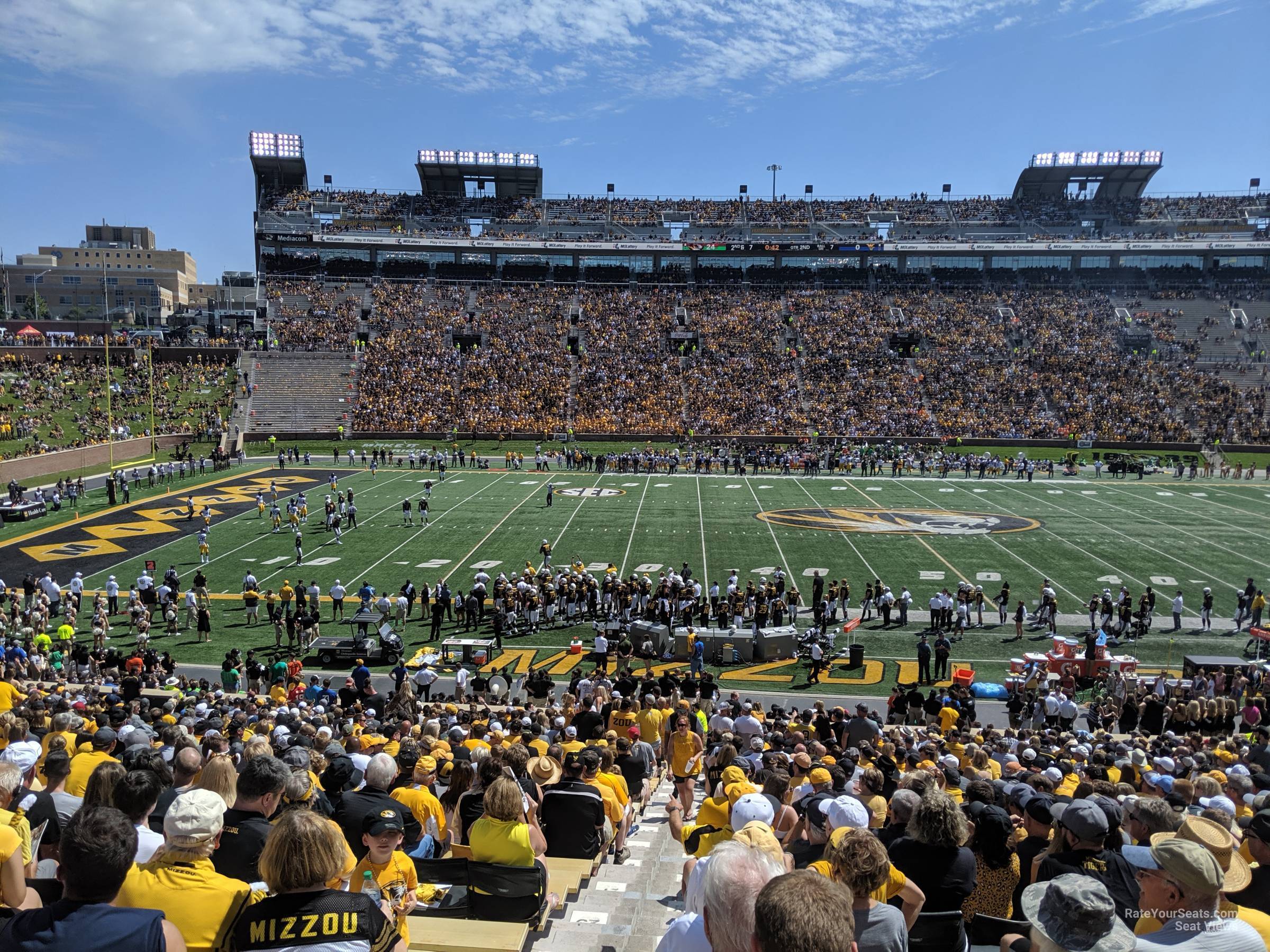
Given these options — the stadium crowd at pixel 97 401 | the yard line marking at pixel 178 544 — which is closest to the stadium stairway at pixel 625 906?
the yard line marking at pixel 178 544

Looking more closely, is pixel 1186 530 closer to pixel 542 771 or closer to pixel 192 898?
pixel 542 771

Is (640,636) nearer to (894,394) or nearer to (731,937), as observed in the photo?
(731,937)

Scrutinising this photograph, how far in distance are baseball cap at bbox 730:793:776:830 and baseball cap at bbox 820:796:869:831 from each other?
13.7 inches

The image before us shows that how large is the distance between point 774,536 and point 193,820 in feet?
101

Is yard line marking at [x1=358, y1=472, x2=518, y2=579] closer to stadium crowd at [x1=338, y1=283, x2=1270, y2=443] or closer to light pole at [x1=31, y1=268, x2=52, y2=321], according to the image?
stadium crowd at [x1=338, y1=283, x2=1270, y2=443]

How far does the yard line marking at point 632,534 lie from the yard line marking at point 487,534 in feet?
17.0

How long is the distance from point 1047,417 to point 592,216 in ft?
155

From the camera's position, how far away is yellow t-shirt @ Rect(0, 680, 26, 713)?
36.4 ft

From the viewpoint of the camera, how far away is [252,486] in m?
43.5

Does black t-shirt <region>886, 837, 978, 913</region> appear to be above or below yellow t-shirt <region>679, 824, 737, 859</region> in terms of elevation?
above

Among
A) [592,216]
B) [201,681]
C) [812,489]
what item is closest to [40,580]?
[201,681]

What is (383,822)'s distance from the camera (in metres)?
4.68

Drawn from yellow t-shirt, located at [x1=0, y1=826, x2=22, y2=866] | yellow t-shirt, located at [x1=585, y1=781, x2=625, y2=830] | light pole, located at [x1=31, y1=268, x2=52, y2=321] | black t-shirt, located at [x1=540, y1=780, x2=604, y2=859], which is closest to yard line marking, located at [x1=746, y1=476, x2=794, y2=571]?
yellow t-shirt, located at [x1=585, y1=781, x2=625, y2=830]

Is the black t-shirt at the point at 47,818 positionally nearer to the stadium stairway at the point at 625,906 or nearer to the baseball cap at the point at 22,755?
the baseball cap at the point at 22,755
